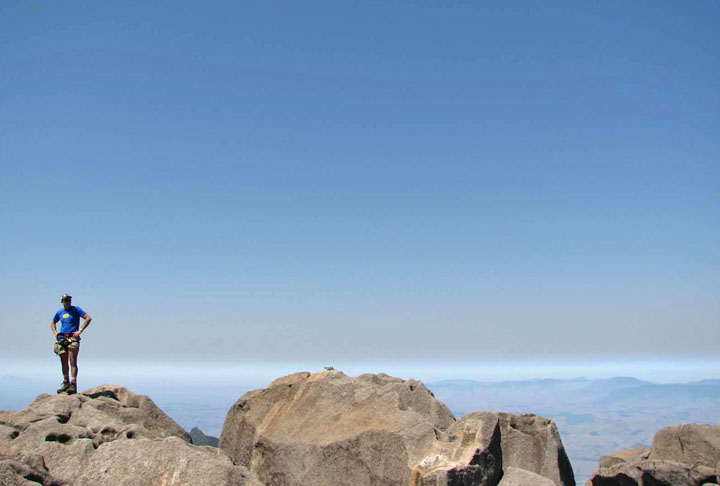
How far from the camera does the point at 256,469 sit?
14086 mm

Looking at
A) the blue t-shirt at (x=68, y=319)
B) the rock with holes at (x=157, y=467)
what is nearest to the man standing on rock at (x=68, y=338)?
the blue t-shirt at (x=68, y=319)

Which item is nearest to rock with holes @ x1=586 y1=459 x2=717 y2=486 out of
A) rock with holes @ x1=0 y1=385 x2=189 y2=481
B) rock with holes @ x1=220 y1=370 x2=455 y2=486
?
rock with holes @ x1=220 y1=370 x2=455 y2=486

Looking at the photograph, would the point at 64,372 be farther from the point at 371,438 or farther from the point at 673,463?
the point at 673,463

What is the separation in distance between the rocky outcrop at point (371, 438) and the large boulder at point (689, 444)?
400cm

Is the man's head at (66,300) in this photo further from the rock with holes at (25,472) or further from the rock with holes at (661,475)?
the rock with holes at (661,475)

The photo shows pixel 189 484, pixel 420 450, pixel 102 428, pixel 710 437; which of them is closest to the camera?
pixel 189 484

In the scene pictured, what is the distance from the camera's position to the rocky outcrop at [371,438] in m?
11.4

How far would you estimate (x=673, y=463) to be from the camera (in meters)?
13.8

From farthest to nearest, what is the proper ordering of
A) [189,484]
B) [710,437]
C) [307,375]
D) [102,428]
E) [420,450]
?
[307,375], [710,437], [102,428], [420,450], [189,484]

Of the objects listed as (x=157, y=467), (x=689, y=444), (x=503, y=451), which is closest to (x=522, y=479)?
(x=503, y=451)

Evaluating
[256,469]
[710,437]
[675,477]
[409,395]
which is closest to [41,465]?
[256,469]

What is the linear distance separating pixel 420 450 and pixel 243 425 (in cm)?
654

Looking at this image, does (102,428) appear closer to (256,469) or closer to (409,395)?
(256,469)

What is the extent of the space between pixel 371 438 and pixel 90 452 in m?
6.20
